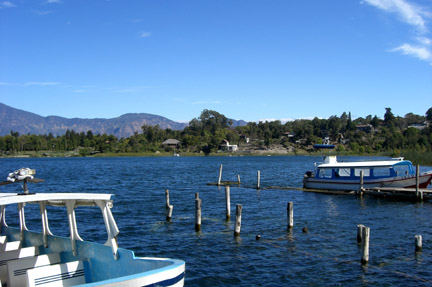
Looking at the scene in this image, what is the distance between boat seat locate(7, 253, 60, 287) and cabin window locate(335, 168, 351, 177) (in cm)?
3723

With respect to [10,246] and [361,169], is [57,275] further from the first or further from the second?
[361,169]

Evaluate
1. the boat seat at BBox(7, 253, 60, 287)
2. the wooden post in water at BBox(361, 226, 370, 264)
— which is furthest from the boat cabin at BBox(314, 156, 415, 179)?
the boat seat at BBox(7, 253, 60, 287)

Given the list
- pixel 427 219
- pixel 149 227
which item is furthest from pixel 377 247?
pixel 149 227

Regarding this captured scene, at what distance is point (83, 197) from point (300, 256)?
491 inches

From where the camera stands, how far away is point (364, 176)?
4269 centimetres

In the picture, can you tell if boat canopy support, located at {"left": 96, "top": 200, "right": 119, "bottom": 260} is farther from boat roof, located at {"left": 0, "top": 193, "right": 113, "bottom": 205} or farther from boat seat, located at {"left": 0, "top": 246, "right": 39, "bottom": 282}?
boat seat, located at {"left": 0, "top": 246, "right": 39, "bottom": 282}

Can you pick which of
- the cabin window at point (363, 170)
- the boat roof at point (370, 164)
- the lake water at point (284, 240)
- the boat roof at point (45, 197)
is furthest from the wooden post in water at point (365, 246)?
the cabin window at point (363, 170)

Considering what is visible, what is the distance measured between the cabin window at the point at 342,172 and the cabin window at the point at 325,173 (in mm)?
908

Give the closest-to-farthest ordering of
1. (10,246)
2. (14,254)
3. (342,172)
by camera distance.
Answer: (14,254) → (10,246) → (342,172)

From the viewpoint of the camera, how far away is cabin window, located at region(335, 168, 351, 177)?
44172 mm

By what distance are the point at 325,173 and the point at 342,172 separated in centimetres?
208

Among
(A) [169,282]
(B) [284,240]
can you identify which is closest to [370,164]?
(B) [284,240]

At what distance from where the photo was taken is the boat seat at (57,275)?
1084 centimetres

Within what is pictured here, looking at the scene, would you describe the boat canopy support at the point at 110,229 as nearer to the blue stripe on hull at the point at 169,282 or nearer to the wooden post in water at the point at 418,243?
the blue stripe on hull at the point at 169,282
